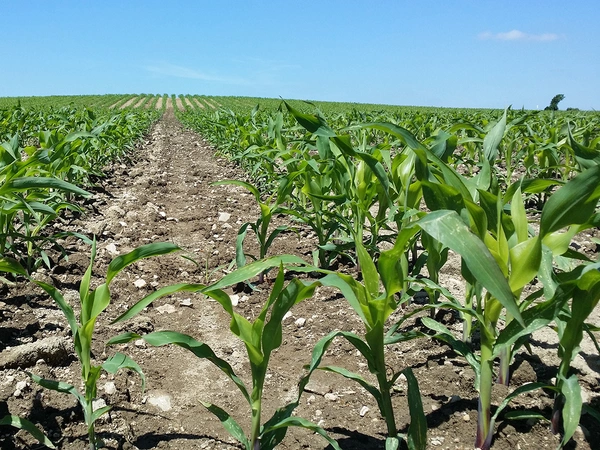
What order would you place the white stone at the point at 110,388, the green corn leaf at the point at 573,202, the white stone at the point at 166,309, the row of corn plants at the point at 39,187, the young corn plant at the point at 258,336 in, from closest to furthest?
1. the green corn leaf at the point at 573,202
2. the young corn plant at the point at 258,336
3. the white stone at the point at 110,388
4. the row of corn plants at the point at 39,187
5. the white stone at the point at 166,309

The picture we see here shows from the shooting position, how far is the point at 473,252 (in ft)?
3.64

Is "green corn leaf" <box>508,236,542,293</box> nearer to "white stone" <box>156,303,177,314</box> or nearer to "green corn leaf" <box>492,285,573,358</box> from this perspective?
"green corn leaf" <box>492,285,573,358</box>

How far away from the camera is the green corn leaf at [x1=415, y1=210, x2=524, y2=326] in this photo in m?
1.07

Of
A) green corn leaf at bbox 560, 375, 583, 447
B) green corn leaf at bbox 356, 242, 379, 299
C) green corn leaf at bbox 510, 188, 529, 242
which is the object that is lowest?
green corn leaf at bbox 560, 375, 583, 447

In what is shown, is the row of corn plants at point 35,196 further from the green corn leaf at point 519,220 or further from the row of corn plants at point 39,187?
the green corn leaf at point 519,220

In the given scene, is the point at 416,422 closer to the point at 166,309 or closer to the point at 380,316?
the point at 380,316

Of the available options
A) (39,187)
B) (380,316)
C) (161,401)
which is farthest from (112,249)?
(380,316)

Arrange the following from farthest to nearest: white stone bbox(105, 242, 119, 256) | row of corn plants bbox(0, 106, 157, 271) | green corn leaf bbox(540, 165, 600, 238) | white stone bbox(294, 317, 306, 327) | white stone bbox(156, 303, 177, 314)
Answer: white stone bbox(105, 242, 119, 256) → white stone bbox(156, 303, 177, 314) → white stone bbox(294, 317, 306, 327) → row of corn plants bbox(0, 106, 157, 271) → green corn leaf bbox(540, 165, 600, 238)

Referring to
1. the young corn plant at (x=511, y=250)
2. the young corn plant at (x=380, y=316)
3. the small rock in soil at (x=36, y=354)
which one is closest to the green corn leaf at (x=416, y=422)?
the young corn plant at (x=380, y=316)

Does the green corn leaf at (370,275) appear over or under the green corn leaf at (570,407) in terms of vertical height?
over

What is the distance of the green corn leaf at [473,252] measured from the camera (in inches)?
42.1

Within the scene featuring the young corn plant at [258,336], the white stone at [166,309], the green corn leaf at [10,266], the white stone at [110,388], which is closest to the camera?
the young corn plant at [258,336]

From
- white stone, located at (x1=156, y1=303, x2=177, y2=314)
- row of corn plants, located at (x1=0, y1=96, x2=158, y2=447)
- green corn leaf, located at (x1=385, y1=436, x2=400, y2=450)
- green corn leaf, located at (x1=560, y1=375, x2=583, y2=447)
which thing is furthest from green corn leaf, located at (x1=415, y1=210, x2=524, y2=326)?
white stone, located at (x1=156, y1=303, x2=177, y2=314)

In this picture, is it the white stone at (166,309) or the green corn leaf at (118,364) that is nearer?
the green corn leaf at (118,364)
